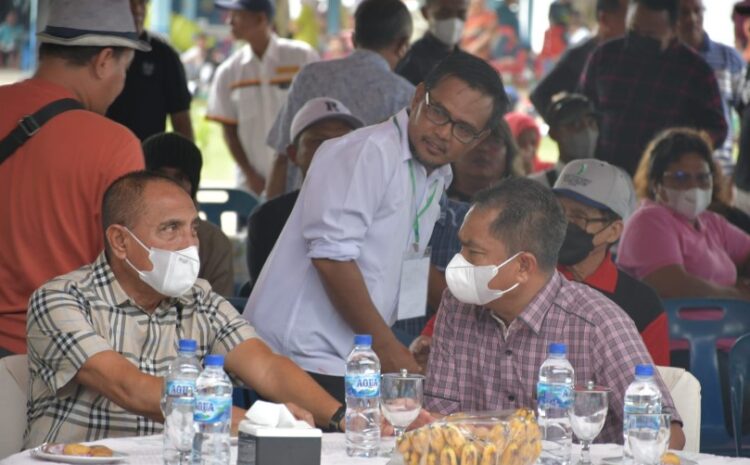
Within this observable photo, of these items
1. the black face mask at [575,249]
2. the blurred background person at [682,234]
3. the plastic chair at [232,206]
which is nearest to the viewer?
the black face mask at [575,249]

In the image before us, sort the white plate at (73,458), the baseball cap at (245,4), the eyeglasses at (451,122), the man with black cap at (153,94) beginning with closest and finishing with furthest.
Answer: the white plate at (73,458) < the eyeglasses at (451,122) < the man with black cap at (153,94) < the baseball cap at (245,4)

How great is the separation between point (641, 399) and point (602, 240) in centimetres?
175

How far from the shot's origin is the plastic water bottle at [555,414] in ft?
9.66

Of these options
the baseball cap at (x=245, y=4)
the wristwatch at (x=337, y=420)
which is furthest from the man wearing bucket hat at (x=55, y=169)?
the baseball cap at (x=245, y=4)

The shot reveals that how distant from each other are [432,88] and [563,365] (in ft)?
3.56

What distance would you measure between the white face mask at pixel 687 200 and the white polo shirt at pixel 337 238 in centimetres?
230

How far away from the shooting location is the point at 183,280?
343 centimetres

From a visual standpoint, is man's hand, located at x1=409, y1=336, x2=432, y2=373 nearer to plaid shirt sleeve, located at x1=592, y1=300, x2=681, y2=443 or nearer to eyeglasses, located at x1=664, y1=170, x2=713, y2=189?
plaid shirt sleeve, located at x1=592, y1=300, x2=681, y2=443

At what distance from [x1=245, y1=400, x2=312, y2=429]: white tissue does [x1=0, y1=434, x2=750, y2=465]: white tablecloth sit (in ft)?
0.54

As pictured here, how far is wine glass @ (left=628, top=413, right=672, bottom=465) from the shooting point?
284 cm

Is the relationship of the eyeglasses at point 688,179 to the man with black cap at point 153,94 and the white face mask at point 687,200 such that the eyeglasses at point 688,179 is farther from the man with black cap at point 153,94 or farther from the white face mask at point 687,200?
the man with black cap at point 153,94

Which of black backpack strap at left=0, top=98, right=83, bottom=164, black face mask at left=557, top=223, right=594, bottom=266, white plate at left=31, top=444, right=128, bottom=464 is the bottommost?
white plate at left=31, top=444, right=128, bottom=464

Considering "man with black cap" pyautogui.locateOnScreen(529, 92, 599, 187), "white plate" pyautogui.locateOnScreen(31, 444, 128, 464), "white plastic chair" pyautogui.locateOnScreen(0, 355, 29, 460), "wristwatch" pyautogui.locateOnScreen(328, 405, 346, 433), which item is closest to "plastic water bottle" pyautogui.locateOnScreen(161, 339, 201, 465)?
"white plate" pyautogui.locateOnScreen(31, 444, 128, 464)

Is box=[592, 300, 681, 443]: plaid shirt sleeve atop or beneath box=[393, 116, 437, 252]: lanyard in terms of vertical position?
beneath
